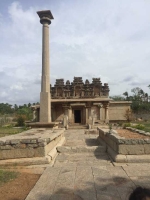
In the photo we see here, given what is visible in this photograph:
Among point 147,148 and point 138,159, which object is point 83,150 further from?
point 147,148

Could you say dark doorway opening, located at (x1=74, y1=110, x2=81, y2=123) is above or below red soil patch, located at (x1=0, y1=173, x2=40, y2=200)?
above

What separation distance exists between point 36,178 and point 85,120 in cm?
2127

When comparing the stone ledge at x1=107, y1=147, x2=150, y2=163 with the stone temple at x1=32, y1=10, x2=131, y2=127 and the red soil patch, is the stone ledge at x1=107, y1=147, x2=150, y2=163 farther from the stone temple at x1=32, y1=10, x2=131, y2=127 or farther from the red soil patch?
the stone temple at x1=32, y1=10, x2=131, y2=127

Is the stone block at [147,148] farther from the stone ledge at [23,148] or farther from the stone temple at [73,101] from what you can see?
the stone temple at [73,101]

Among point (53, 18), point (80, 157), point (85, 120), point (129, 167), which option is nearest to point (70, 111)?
point (85, 120)

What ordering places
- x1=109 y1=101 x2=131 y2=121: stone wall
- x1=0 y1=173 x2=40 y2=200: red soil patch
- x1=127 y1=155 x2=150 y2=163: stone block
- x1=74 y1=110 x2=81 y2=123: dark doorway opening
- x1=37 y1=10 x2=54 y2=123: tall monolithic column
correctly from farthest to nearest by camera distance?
1. x1=109 y1=101 x2=131 y2=121: stone wall
2. x1=74 y1=110 x2=81 y2=123: dark doorway opening
3. x1=37 y1=10 x2=54 y2=123: tall monolithic column
4. x1=127 y1=155 x2=150 y2=163: stone block
5. x1=0 y1=173 x2=40 y2=200: red soil patch

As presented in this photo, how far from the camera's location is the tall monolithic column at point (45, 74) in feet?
54.2

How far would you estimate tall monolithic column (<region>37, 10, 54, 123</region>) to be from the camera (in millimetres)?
16516

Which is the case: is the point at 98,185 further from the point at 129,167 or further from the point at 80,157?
the point at 80,157

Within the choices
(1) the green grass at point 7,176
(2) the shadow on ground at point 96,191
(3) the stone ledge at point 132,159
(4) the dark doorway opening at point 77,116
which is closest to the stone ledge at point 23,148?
(1) the green grass at point 7,176

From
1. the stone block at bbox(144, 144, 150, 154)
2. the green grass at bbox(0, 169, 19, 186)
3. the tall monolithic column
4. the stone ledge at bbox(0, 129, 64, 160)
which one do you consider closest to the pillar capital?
the tall monolithic column

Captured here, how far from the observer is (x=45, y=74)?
56.9ft

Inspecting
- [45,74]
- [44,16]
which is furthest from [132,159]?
[44,16]

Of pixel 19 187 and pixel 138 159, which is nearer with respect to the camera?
pixel 19 187
